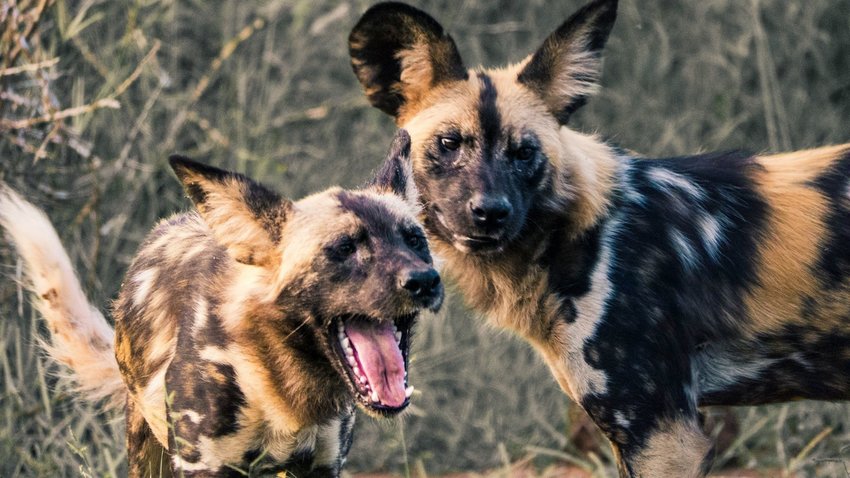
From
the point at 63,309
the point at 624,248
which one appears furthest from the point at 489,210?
the point at 63,309

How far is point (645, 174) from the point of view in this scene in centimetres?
329

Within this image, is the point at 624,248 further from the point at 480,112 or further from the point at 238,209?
the point at 238,209

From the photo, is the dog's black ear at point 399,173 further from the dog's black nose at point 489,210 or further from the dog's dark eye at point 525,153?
the dog's dark eye at point 525,153

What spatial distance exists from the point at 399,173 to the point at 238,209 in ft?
1.42

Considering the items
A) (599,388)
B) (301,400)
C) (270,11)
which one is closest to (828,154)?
(599,388)

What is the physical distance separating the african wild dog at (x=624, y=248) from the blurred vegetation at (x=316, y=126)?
335mm

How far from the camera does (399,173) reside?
9.82 feet

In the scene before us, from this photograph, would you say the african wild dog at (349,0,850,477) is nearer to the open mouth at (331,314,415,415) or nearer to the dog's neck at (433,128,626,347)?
the dog's neck at (433,128,626,347)

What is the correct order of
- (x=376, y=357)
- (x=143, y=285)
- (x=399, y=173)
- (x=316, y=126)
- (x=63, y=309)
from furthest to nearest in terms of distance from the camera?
1. (x=316, y=126)
2. (x=63, y=309)
3. (x=143, y=285)
4. (x=399, y=173)
5. (x=376, y=357)

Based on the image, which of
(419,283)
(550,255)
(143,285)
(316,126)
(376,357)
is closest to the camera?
(419,283)

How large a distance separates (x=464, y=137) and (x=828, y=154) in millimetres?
995

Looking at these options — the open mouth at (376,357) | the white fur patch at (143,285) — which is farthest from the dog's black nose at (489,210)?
the white fur patch at (143,285)

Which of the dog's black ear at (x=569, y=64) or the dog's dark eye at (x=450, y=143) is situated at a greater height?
the dog's black ear at (x=569, y=64)

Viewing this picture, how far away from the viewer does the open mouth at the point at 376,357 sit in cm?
267
